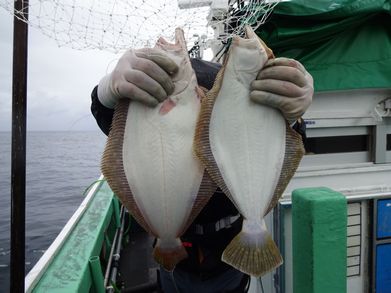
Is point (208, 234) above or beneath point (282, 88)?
beneath

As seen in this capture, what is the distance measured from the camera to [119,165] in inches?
61.1

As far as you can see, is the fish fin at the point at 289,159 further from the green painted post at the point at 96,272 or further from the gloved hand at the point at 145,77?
the green painted post at the point at 96,272

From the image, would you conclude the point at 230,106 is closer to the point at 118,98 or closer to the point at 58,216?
the point at 118,98

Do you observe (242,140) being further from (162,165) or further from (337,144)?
(337,144)

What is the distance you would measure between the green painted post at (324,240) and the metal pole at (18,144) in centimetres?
177

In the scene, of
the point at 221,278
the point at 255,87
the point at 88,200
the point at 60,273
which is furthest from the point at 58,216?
the point at 255,87

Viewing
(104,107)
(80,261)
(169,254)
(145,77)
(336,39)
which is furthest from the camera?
(336,39)

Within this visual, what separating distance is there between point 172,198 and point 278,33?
2.03 metres

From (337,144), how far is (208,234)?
210cm

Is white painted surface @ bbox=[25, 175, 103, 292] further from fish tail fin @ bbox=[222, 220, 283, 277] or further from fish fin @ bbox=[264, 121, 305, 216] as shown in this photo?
fish fin @ bbox=[264, 121, 305, 216]

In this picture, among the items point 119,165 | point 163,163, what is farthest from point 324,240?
point 119,165

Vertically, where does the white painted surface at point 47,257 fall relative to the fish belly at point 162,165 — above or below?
below

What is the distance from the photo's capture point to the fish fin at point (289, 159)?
5.12 ft

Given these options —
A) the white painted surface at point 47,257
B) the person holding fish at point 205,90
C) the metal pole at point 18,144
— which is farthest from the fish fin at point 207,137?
the white painted surface at point 47,257
